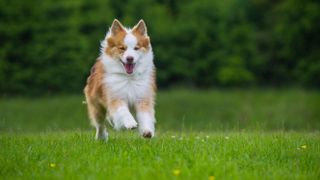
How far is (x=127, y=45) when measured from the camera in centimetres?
991

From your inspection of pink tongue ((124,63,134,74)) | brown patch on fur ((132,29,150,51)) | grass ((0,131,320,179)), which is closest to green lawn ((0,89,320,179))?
grass ((0,131,320,179))

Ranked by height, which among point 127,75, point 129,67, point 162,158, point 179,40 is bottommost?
point 162,158

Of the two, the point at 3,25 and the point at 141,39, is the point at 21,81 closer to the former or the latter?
the point at 3,25

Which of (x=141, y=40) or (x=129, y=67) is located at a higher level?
(x=141, y=40)

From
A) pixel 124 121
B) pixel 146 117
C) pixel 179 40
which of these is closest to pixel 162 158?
pixel 124 121

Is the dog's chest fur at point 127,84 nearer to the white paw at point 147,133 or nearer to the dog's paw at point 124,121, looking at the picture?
the dog's paw at point 124,121

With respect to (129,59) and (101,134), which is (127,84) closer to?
(129,59)

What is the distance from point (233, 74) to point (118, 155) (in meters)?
41.0

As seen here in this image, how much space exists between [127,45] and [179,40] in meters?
42.4

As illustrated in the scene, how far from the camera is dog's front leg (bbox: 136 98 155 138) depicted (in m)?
9.47

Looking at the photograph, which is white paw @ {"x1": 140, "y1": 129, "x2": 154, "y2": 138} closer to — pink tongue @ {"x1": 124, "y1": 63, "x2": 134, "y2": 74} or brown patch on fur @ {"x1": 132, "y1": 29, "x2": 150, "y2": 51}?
pink tongue @ {"x1": 124, "y1": 63, "x2": 134, "y2": 74}

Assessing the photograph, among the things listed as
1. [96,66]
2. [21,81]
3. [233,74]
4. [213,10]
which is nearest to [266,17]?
[213,10]

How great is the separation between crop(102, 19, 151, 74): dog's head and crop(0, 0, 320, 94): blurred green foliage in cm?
3274

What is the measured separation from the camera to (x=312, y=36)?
48.8 meters
